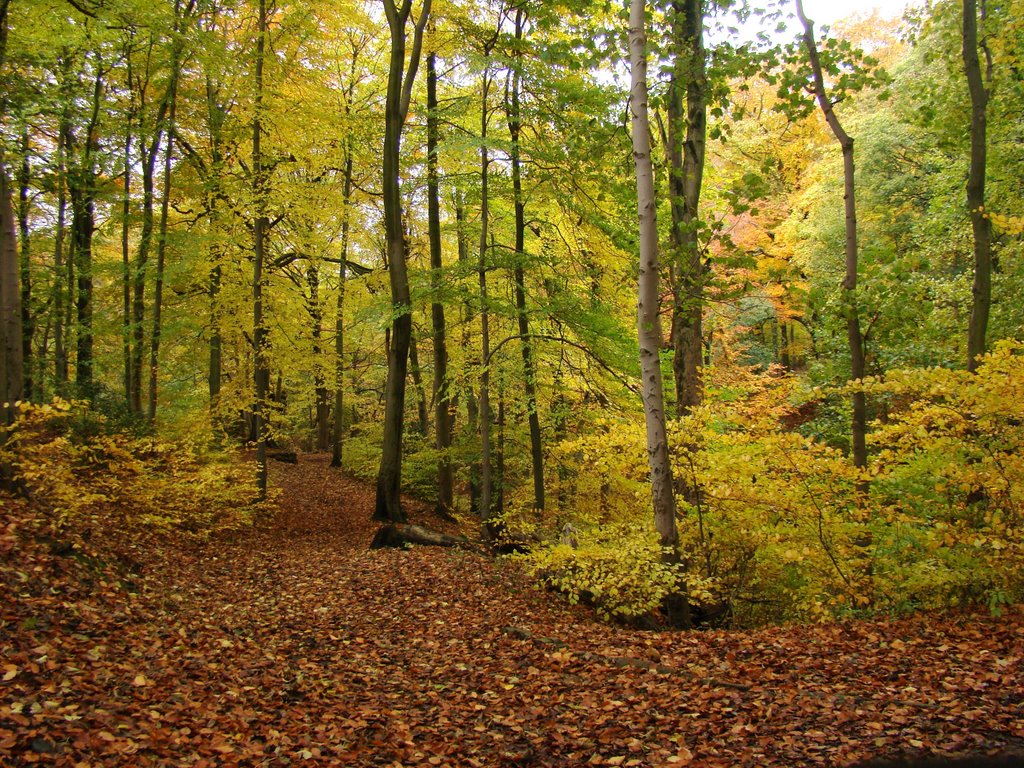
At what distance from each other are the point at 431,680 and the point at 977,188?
8.91 metres

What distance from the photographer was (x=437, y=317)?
1285cm

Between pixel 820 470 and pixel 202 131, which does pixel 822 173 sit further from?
pixel 202 131

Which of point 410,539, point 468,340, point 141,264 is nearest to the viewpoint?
point 410,539

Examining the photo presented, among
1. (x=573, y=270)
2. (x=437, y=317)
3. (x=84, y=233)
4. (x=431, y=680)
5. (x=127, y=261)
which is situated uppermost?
(x=84, y=233)

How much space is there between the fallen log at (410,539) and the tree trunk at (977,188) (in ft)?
25.7

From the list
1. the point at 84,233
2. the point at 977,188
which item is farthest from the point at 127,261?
the point at 977,188

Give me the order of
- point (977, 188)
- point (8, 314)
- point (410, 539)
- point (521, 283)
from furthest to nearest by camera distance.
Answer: point (521, 283), point (410, 539), point (977, 188), point (8, 314)

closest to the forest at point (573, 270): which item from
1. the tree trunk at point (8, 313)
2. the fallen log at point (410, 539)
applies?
the tree trunk at point (8, 313)

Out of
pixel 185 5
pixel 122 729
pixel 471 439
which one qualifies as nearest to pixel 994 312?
pixel 471 439

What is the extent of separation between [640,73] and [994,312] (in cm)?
953

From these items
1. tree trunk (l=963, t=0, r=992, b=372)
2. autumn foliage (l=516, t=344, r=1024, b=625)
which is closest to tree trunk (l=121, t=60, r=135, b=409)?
autumn foliage (l=516, t=344, r=1024, b=625)

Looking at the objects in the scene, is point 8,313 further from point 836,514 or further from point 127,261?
point 836,514

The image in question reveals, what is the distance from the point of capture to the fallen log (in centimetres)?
1025

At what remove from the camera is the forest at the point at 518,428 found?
434 cm
